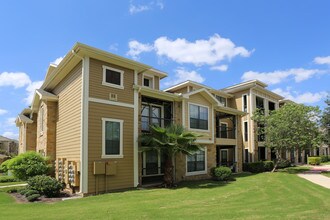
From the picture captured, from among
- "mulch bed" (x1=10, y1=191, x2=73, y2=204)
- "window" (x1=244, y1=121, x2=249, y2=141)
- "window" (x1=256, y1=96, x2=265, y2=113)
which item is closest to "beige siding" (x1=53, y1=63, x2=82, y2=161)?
"mulch bed" (x1=10, y1=191, x2=73, y2=204)

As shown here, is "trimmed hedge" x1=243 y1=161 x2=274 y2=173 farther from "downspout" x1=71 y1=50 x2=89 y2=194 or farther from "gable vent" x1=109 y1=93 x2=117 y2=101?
"downspout" x1=71 y1=50 x2=89 y2=194

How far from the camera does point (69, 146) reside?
605 inches

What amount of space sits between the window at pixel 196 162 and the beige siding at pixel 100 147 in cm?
547

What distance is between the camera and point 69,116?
51.3 ft

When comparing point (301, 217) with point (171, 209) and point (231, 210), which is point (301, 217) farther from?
point (171, 209)

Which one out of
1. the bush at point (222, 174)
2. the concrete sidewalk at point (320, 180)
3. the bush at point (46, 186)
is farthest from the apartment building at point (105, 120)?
the concrete sidewalk at point (320, 180)

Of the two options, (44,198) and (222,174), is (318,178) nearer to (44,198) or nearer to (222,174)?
(222,174)

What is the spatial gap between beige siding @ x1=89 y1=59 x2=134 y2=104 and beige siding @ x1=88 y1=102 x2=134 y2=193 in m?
0.53

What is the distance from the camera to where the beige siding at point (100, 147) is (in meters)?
13.7

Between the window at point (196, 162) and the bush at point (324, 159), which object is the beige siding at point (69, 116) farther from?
the bush at point (324, 159)

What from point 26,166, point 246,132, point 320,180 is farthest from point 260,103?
point 26,166

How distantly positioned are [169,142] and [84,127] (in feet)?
15.1

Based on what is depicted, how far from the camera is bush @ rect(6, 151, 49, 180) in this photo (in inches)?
601

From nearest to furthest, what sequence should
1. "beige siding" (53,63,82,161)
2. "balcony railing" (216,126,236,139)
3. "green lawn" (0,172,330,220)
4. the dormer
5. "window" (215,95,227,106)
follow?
"green lawn" (0,172,330,220) < "beige siding" (53,63,82,161) < the dormer < "balcony railing" (216,126,236,139) < "window" (215,95,227,106)
